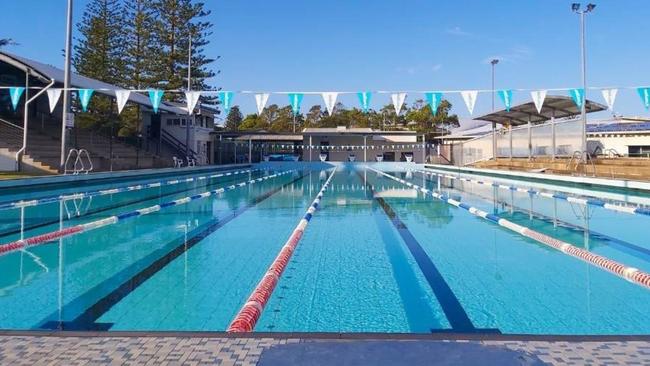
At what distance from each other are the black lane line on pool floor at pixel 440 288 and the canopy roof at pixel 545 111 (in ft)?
55.2

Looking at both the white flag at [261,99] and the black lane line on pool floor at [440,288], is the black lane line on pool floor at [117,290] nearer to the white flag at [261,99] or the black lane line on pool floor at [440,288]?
the black lane line on pool floor at [440,288]

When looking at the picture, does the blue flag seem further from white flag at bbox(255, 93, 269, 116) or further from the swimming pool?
the swimming pool

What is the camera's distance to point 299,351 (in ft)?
8.00

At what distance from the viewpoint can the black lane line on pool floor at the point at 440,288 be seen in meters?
3.57

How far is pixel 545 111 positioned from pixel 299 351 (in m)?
24.8

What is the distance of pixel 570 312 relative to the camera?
3770mm

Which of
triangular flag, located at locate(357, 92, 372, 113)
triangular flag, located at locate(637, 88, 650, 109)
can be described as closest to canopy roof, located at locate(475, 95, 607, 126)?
triangular flag, located at locate(637, 88, 650, 109)

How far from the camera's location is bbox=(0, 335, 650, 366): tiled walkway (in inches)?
91.5

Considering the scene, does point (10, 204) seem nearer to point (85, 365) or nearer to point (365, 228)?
point (365, 228)

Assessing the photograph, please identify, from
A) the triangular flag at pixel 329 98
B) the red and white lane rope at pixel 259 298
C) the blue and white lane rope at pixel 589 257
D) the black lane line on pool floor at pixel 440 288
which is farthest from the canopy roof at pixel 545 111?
the red and white lane rope at pixel 259 298

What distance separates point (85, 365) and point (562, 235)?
649 centimetres

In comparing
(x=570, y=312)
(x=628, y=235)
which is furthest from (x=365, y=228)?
(x=570, y=312)

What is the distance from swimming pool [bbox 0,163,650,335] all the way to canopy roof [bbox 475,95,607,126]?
1298 cm

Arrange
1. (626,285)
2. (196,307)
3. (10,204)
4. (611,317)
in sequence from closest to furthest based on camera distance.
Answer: (611,317) → (196,307) → (626,285) → (10,204)
